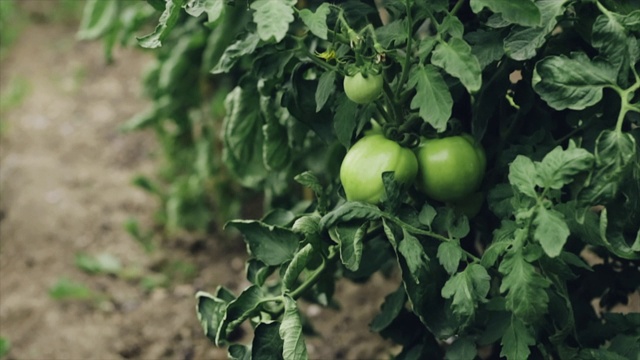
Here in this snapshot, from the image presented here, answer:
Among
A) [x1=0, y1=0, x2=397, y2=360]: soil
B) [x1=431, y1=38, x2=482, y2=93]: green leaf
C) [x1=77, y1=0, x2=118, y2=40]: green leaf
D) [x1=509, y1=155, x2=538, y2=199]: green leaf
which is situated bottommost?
[x1=0, y1=0, x2=397, y2=360]: soil

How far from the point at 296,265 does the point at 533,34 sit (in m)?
0.45

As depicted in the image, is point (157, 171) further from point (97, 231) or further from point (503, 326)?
point (503, 326)

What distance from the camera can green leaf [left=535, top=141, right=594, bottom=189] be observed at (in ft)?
3.31

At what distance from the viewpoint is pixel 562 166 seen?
1021 mm

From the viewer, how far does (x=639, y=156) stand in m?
1.10

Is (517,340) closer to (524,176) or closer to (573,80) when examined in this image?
(524,176)

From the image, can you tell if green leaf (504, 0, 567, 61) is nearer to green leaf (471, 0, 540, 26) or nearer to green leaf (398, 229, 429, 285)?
green leaf (471, 0, 540, 26)

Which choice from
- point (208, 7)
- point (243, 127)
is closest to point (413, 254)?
point (208, 7)

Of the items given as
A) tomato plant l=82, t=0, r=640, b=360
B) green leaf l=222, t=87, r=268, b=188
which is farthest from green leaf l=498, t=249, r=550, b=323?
green leaf l=222, t=87, r=268, b=188

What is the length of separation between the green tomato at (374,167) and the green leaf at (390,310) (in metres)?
0.25

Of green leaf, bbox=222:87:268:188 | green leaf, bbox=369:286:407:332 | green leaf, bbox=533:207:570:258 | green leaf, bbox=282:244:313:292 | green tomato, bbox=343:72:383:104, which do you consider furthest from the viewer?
green leaf, bbox=222:87:268:188

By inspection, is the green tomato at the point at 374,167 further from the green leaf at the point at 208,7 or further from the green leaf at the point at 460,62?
the green leaf at the point at 208,7

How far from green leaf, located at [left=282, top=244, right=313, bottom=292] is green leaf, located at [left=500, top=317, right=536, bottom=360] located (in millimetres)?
301

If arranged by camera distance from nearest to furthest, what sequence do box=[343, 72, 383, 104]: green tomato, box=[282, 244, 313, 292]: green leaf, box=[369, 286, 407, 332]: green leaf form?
box=[343, 72, 383, 104]: green tomato → box=[282, 244, 313, 292]: green leaf → box=[369, 286, 407, 332]: green leaf
